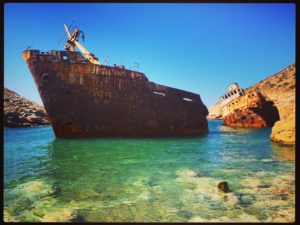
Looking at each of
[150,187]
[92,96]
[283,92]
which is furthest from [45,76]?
[283,92]

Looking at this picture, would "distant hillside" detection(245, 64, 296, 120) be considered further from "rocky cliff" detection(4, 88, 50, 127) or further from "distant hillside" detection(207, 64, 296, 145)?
"rocky cliff" detection(4, 88, 50, 127)

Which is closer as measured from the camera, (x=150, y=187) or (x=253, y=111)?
(x=150, y=187)

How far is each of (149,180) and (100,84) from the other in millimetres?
8122

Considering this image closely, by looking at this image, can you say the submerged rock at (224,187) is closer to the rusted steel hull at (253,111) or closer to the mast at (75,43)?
the mast at (75,43)

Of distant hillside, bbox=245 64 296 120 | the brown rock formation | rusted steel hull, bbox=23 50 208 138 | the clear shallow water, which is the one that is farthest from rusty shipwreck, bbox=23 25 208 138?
distant hillside, bbox=245 64 296 120

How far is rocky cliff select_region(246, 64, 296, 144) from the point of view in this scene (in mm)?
11962

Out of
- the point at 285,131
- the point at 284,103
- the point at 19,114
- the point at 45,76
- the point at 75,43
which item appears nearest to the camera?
the point at 285,131

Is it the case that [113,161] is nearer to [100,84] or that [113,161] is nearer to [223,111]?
[100,84]

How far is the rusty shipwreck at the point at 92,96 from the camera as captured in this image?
43.7 feet

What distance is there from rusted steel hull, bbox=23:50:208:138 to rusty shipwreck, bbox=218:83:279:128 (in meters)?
11.9

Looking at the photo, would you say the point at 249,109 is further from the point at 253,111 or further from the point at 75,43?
the point at 75,43

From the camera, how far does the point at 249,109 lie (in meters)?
25.1

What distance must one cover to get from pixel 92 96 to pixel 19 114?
25859mm

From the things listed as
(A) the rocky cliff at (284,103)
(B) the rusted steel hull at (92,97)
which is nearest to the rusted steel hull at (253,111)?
(A) the rocky cliff at (284,103)
